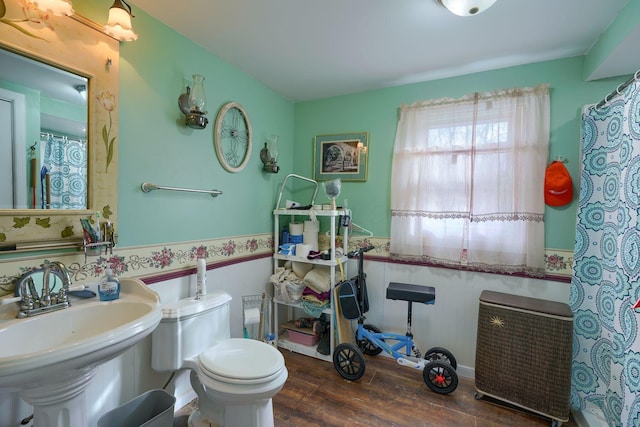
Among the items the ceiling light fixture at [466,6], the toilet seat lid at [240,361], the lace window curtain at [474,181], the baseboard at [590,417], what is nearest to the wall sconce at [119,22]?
the ceiling light fixture at [466,6]

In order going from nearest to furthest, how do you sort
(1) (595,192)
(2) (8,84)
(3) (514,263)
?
(2) (8,84) < (1) (595,192) < (3) (514,263)

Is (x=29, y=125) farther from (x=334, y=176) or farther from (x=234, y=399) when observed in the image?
(x=334, y=176)

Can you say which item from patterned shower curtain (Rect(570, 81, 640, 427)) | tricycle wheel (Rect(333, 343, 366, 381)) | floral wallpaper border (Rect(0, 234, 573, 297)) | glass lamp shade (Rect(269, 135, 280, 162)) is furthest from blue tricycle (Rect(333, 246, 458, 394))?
glass lamp shade (Rect(269, 135, 280, 162))

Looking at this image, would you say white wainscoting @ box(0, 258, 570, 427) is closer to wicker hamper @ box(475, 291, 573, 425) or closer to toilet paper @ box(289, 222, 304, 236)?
wicker hamper @ box(475, 291, 573, 425)

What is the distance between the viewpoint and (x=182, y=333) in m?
1.50

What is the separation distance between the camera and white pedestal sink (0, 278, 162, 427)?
79 cm

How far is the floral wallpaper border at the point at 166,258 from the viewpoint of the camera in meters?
1.18

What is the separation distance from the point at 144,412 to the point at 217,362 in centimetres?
50

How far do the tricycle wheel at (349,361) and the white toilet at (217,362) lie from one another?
768 millimetres

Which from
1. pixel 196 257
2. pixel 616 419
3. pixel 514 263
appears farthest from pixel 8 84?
pixel 616 419

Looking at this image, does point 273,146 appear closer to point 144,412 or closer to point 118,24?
point 118,24

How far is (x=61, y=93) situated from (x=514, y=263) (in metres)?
2.81

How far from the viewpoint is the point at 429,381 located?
1.95 m

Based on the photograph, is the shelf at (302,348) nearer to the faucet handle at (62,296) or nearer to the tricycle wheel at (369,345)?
the tricycle wheel at (369,345)
